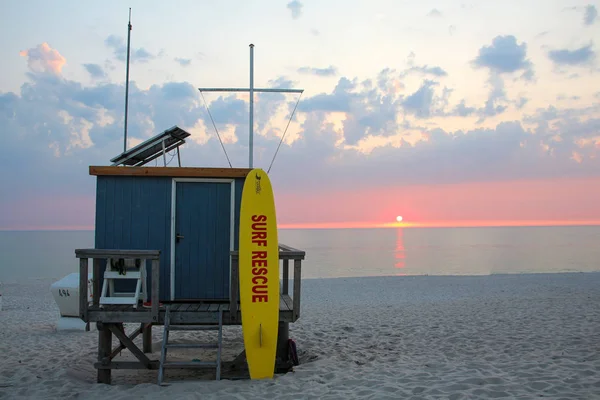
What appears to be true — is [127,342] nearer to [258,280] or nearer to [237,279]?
[237,279]

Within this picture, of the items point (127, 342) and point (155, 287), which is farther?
point (127, 342)

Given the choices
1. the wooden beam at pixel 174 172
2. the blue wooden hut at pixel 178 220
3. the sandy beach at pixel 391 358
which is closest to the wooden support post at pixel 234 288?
the blue wooden hut at pixel 178 220

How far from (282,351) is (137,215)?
2758 mm

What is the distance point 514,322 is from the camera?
10250 mm

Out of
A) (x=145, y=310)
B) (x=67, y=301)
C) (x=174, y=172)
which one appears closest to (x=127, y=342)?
(x=145, y=310)

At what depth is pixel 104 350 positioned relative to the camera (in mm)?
6746

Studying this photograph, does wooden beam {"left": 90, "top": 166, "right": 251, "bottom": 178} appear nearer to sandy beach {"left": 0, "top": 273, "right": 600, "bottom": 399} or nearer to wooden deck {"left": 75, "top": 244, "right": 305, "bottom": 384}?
wooden deck {"left": 75, "top": 244, "right": 305, "bottom": 384}

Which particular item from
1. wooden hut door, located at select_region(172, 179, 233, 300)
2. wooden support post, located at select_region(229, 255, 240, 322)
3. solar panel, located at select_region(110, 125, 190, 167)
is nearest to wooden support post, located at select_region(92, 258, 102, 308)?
wooden hut door, located at select_region(172, 179, 233, 300)

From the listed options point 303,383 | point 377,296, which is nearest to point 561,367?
point 303,383

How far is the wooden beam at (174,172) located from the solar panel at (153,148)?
31 cm

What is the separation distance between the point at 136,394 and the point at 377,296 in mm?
13964

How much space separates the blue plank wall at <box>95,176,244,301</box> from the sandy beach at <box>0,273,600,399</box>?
1596 millimetres

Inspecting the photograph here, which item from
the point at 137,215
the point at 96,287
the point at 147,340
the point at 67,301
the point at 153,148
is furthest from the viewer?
the point at 67,301

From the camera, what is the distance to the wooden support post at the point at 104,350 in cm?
666
